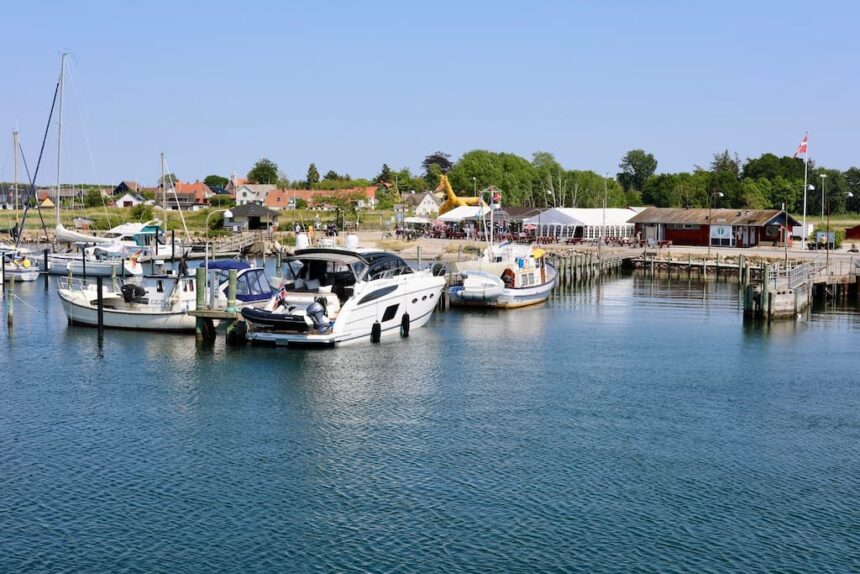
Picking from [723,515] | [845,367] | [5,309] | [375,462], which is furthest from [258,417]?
[5,309]

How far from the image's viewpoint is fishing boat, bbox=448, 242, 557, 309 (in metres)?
58.2

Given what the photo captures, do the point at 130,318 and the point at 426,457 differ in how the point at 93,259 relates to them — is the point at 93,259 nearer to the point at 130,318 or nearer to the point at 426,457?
the point at 130,318

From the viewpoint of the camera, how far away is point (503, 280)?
2351 inches

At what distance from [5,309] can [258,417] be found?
103ft

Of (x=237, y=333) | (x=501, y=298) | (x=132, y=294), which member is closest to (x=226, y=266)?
(x=132, y=294)

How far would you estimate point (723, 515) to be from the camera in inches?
939

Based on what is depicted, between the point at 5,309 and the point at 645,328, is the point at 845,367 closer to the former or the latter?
the point at 645,328

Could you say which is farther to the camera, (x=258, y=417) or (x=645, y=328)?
(x=645, y=328)

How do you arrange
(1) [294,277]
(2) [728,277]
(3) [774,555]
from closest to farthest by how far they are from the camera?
1. (3) [774,555]
2. (1) [294,277]
3. (2) [728,277]

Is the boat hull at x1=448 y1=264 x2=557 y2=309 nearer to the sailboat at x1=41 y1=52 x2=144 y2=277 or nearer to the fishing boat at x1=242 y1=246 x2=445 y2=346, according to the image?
the fishing boat at x1=242 y1=246 x2=445 y2=346

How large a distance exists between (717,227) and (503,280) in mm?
44074

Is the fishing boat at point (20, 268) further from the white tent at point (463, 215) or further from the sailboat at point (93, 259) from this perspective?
the white tent at point (463, 215)

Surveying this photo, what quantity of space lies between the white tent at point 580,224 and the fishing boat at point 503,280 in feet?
131

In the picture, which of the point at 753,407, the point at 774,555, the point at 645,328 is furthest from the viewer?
the point at 645,328
